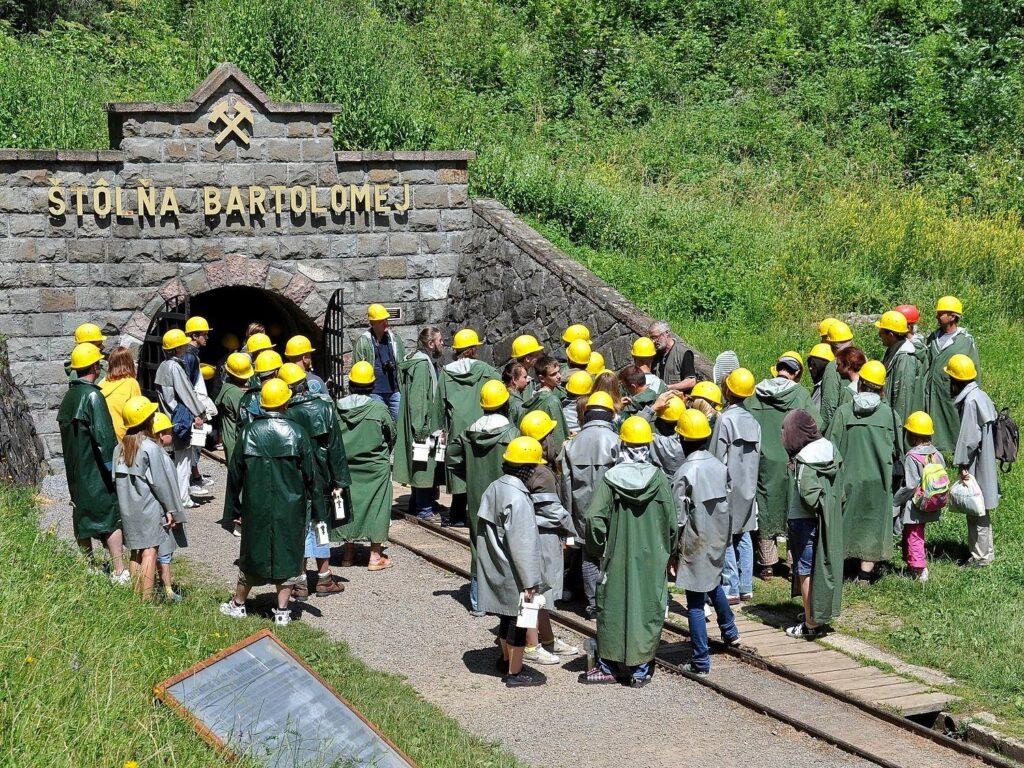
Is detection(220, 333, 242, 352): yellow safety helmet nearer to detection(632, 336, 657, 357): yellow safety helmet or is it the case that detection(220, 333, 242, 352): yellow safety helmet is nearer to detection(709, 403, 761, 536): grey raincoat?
detection(632, 336, 657, 357): yellow safety helmet

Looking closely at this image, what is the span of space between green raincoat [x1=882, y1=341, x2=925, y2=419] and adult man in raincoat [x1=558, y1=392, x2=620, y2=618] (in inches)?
165

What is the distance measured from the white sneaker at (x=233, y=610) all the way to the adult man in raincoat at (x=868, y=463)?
5.41 meters

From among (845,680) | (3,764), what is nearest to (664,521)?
(845,680)

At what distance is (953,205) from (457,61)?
32.7ft

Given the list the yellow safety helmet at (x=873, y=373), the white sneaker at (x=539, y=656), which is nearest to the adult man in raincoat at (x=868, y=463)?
the yellow safety helmet at (x=873, y=373)

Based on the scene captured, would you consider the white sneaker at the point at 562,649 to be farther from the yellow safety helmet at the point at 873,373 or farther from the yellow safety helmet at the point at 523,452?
the yellow safety helmet at the point at 873,373

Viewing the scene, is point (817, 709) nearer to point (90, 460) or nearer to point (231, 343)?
point (90, 460)

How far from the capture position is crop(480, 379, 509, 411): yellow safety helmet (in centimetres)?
1207

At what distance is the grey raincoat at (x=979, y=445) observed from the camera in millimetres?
12859

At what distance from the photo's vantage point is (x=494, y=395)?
1209cm

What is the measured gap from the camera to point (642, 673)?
402 inches

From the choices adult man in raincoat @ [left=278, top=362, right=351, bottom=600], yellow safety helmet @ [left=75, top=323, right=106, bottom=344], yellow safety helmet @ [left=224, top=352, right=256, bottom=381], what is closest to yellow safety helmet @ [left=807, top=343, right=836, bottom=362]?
adult man in raincoat @ [left=278, top=362, right=351, bottom=600]

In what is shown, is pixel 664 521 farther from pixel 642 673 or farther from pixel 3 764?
pixel 3 764

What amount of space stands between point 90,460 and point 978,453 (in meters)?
8.08
